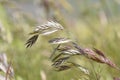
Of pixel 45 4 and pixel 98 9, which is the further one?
pixel 98 9

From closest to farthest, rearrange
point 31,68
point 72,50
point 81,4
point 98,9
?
point 72,50, point 31,68, point 98,9, point 81,4

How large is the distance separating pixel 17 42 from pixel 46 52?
0.87 feet

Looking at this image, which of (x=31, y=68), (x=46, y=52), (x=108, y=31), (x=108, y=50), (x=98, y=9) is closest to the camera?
(x=31, y=68)

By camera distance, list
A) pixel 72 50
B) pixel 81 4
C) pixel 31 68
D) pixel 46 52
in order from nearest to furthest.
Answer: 1. pixel 72 50
2. pixel 31 68
3. pixel 46 52
4. pixel 81 4

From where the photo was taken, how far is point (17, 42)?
2328 mm

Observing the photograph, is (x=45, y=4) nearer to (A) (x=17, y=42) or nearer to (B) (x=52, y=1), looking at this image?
(B) (x=52, y=1)

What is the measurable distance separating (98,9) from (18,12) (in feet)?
2.03

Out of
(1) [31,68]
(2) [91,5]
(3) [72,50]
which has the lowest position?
(1) [31,68]

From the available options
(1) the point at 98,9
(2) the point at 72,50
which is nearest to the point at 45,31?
(2) the point at 72,50

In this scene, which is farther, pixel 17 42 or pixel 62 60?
pixel 17 42

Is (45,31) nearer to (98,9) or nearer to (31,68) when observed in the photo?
(31,68)

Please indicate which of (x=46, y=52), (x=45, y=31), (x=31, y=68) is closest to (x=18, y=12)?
(x=46, y=52)

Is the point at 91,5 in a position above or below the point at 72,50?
above

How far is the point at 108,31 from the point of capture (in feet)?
8.21
